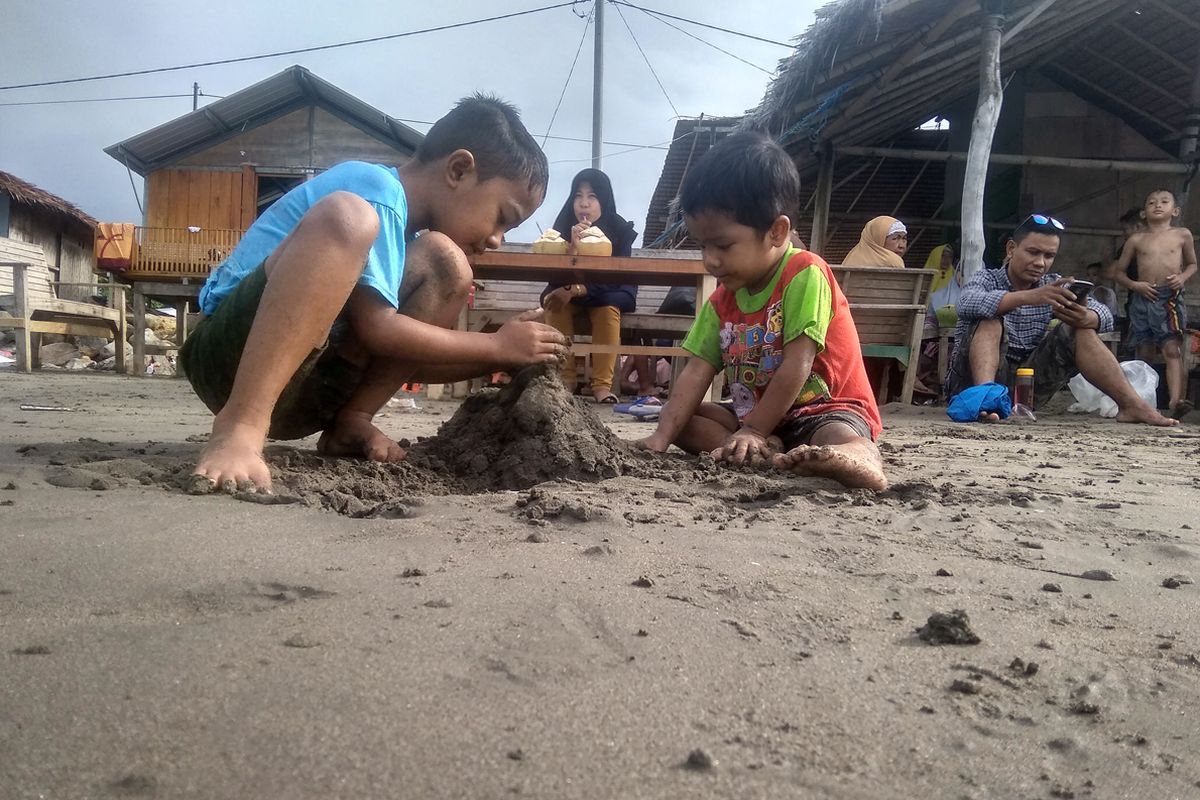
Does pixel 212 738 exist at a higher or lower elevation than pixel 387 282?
lower

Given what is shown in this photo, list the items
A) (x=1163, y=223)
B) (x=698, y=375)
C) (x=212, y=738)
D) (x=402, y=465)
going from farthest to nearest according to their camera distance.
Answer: (x=1163, y=223)
(x=698, y=375)
(x=402, y=465)
(x=212, y=738)

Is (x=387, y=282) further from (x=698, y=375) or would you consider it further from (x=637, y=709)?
(x=637, y=709)

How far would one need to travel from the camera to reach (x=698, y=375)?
284 cm

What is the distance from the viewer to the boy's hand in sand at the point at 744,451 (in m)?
2.30

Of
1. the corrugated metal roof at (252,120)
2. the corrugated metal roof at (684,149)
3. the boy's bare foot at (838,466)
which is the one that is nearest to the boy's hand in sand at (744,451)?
the boy's bare foot at (838,466)

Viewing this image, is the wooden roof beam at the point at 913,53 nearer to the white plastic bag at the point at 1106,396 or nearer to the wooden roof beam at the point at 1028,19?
the wooden roof beam at the point at 1028,19

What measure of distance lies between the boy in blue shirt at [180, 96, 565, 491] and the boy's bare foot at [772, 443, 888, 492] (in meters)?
0.71

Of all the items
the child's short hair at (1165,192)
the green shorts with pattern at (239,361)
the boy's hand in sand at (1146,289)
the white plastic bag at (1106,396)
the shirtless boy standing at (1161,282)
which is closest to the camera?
the green shorts with pattern at (239,361)

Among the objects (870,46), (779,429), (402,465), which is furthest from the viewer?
(870,46)

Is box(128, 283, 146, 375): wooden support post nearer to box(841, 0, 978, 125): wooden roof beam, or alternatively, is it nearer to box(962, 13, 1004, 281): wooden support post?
box(841, 0, 978, 125): wooden roof beam

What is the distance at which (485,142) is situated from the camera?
2359 millimetres

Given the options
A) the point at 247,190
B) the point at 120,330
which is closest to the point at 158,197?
the point at 247,190

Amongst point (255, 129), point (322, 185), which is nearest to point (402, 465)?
point (322, 185)

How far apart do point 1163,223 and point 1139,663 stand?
24.2 feet
